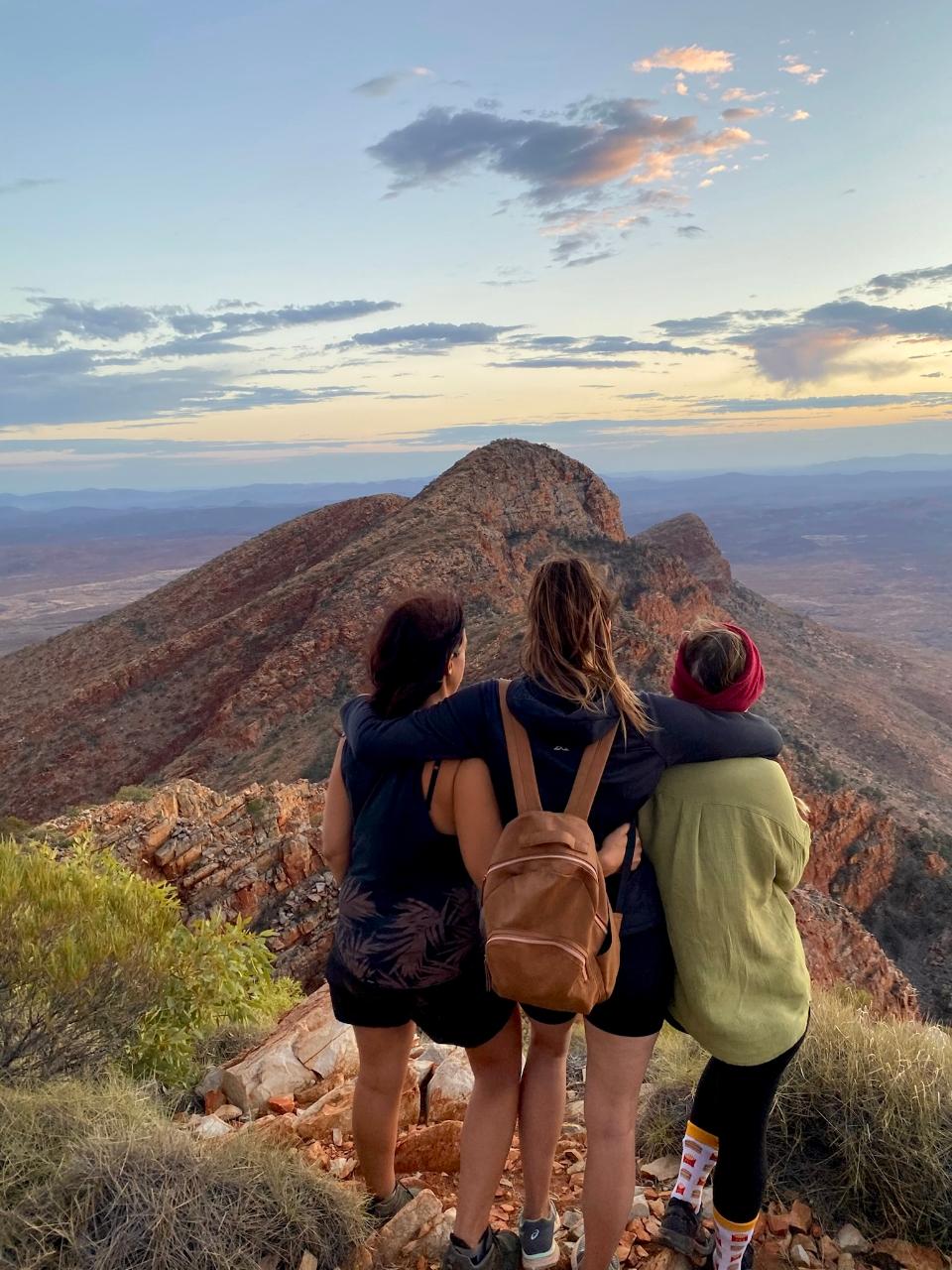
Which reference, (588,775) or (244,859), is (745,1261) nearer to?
(588,775)

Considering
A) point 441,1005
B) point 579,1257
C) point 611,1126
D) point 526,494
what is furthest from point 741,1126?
point 526,494

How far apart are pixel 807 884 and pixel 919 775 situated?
19.6 meters

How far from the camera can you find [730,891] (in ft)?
7.77

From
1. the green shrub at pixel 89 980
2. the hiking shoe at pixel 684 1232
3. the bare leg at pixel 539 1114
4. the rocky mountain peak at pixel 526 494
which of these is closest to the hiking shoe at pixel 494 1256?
the bare leg at pixel 539 1114

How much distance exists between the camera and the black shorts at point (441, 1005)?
2494 mm

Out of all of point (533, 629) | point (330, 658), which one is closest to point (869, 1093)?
point (533, 629)

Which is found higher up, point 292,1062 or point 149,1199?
point 149,1199

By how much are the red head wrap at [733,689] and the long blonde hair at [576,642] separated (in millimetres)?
232

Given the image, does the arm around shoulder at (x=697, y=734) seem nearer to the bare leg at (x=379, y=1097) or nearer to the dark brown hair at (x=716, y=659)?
the dark brown hair at (x=716, y=659)

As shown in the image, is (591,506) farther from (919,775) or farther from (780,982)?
(780,982)

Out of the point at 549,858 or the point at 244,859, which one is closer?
the point at 549,858

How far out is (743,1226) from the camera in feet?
8.72

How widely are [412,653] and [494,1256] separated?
1.97 meters

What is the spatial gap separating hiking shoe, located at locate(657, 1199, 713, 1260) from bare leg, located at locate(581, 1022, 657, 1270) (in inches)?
19.4
